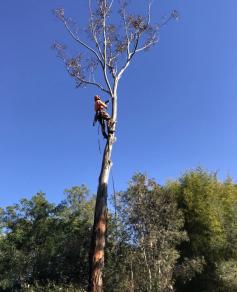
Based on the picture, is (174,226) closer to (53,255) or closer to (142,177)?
(142,177)

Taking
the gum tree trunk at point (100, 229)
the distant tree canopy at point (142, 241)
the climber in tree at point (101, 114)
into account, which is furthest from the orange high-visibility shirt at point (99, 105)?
the distant tree canopy at point (142, 241)

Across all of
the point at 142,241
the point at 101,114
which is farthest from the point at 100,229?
the point at 142,241

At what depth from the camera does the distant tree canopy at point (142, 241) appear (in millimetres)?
16562

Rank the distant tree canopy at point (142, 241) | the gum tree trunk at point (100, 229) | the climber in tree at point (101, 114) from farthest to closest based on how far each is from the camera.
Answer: the distant tree canopy at point (142, 241)
the climber in tree at point (101, 114)
the gum tree trunk at point (100, 229)

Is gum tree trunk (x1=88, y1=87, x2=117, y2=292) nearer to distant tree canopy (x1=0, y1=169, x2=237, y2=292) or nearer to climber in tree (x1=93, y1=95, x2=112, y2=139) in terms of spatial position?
climber in tree (x1=93, y1=95, x2=112, y2=139)

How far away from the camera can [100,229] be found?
8.68 meters

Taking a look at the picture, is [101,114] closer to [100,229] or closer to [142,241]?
[100,229]

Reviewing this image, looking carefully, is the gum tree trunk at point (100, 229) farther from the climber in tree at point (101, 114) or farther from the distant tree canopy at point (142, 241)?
the distant tree canopy at point (142, 241)

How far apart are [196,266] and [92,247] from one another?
10698mm

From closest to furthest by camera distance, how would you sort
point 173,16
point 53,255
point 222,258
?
point 173,16 < point 222,258 < point 53,255

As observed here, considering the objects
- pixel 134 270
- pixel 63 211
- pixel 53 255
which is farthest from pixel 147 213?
pixel 63 211

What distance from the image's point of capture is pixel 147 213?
58.1 ft

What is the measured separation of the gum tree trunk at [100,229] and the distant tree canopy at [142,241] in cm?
609

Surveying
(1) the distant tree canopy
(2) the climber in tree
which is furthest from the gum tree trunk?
(1) the distant tree canopy
